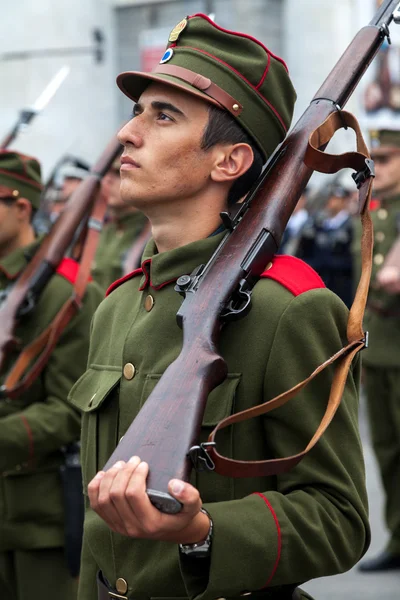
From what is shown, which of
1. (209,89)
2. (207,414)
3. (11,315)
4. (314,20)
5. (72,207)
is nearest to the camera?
(207,414)

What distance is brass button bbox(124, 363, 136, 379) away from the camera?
2.30m

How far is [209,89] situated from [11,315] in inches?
72.2

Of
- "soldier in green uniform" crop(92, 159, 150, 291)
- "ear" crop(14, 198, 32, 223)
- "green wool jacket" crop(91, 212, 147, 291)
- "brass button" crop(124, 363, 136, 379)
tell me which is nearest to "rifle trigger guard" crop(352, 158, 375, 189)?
"brass button" crop(124, 363, 136, 379)

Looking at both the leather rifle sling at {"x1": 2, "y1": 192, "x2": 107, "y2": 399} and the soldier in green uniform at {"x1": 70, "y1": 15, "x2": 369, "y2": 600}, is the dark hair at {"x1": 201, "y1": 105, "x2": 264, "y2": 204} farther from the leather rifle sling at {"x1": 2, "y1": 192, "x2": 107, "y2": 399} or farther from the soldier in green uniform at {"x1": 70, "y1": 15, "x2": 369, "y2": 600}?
the leather rifle sling at {"x1": 2, "y1": 192, "x2": 107, "y2": 399}

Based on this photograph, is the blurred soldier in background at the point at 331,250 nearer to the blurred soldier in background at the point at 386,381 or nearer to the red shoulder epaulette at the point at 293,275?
the blurred soldier in background at the point at 386,381

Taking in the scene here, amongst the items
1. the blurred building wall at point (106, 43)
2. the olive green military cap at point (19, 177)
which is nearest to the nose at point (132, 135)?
the olive green military cap at point (19, 177)

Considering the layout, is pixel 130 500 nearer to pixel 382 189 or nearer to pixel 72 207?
→ pixel 72 207

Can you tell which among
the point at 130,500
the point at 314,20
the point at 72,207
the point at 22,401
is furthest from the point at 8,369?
the point at 314,20

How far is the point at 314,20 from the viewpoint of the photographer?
66.2ft

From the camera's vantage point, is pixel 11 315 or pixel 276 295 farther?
pixel 11 315

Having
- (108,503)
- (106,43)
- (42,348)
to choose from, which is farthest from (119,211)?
(106,43)

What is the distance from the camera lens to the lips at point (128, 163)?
2.31m

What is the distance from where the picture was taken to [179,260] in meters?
2.35

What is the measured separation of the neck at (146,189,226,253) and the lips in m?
0.10
